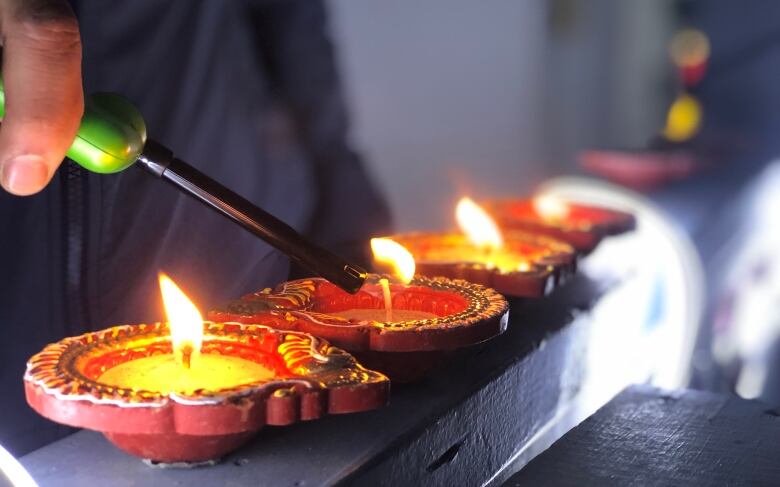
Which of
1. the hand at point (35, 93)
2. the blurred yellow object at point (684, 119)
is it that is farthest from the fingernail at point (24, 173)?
the blurred yellow object at point (684, 119)

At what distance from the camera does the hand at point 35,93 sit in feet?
1.98

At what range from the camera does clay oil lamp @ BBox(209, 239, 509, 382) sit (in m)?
0.74

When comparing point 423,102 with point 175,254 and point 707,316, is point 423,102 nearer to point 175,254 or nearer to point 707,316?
point 707,316

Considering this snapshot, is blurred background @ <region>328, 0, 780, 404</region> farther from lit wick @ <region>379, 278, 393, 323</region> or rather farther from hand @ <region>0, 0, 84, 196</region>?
hand @ <region>0, 0, 84, 196</region>

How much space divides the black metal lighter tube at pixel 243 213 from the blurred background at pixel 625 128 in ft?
2.56

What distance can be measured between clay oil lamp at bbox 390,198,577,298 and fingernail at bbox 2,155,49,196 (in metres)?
0.48

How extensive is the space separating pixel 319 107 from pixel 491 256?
2.07 ft

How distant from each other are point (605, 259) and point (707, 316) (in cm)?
62

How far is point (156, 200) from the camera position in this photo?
1.12 m

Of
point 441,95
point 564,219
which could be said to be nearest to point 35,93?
point 564,219

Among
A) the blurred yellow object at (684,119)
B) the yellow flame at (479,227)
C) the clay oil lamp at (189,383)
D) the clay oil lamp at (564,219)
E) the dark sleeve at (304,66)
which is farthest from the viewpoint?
the blurred yellow object at (684,119)

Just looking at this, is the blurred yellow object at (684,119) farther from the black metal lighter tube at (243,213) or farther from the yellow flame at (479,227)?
the black metal lighter tube at (243,213)

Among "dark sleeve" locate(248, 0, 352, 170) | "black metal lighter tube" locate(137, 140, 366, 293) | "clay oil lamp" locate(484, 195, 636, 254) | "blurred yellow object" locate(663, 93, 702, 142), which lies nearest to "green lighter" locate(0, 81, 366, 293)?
"black metal lighter tube" locate(137, 140, 366, 293)

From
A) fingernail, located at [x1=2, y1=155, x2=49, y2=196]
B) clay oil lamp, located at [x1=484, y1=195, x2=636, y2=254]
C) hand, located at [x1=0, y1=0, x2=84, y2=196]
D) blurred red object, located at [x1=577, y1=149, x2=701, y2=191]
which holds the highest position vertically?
hand, located at [x1=0, y1=0, x2=84, y2=196]
